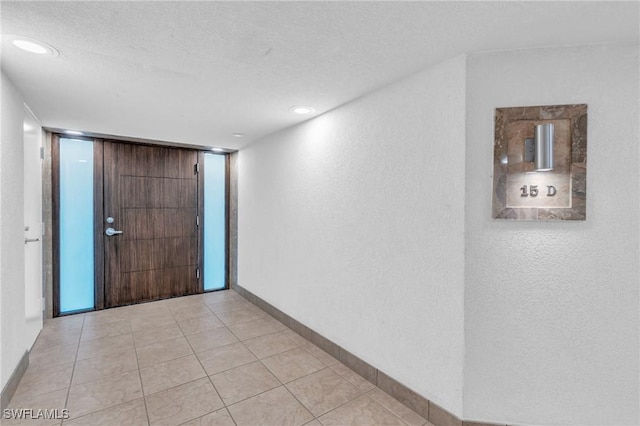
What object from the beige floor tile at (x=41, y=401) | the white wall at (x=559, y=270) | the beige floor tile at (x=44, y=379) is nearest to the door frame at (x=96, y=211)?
the beige floor tile at (x=44, y=379)

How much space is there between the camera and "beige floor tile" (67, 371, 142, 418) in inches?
76.7

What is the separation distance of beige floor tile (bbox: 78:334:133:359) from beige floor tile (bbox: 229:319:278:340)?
991 millimetres

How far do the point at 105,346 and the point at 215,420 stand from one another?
66.5 inches

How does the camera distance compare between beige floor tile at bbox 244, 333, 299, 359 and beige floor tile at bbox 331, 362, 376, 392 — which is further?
beige floor tile at bbox 244, 333, 299, 359

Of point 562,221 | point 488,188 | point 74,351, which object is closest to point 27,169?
point 74,351

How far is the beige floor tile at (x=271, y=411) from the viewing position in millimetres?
1853

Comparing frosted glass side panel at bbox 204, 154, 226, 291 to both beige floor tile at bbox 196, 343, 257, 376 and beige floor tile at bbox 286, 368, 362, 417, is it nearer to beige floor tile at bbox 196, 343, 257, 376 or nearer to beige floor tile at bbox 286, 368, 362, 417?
beige floor tile at bbox 196, 343, 257, 376

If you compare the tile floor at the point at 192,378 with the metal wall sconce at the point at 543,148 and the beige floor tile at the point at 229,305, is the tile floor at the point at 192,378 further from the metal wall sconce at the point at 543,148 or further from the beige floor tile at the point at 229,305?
the metal wall sconce at the point at 543,148

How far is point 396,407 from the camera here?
1984 millimetres

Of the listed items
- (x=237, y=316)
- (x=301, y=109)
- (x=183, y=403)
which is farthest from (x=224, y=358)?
(x=301, y=109)

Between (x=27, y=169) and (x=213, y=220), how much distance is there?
2271 mm

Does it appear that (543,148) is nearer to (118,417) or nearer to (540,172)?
(540,172)

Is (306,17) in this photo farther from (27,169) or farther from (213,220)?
(213,220)

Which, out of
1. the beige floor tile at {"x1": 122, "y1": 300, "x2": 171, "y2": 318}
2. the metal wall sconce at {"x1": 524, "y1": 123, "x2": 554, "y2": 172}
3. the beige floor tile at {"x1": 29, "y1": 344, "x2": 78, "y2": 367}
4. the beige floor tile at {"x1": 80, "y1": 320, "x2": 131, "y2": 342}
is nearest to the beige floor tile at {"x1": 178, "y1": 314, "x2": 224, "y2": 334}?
the beige floor tile at {"x1": 122, "y1": 300, "x2": 171, "y2": 318}
